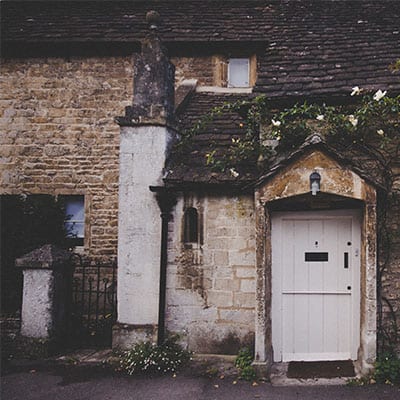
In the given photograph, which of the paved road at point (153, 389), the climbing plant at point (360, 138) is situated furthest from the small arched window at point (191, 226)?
Result: the paved road at point (153, 389)

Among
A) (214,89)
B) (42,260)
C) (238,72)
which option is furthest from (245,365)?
(238,72)

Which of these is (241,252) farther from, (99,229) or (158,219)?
(99,229)

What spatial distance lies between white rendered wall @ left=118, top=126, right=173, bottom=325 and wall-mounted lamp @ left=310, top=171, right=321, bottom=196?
236 cm

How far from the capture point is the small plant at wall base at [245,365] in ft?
19.1

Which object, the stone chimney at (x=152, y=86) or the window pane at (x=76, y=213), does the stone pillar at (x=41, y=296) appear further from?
the window pane at (x=76, y=213)

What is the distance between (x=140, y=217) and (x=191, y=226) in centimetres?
83

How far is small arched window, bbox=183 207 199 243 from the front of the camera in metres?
6.81

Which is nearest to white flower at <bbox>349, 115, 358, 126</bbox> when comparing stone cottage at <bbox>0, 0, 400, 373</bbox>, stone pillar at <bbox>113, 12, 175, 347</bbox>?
stone cottage at <bbox>0, 0, 400, 373</bbox>

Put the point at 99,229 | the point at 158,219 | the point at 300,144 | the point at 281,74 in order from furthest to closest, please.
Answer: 1. the point at 99,229
2. the point at 281,74
3. the point at 158,219
4. the point at 300,144

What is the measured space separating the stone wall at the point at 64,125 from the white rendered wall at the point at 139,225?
124 inches

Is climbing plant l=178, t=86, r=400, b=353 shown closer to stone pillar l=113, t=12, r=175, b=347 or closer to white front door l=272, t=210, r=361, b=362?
white front door l=272, t=210, r=361, b=362

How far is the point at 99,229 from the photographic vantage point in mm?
9828

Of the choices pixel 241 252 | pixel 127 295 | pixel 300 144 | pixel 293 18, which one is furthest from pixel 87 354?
pixel 293 18

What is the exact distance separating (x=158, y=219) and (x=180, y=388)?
8.25 feet
